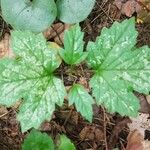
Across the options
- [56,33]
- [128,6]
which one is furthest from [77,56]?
[128,6]

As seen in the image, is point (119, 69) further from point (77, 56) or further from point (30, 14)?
point (30, 14)

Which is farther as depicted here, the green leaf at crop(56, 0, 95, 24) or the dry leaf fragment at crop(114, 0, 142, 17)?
the dry leaf fragment at crop(114, 0, 142, 17)

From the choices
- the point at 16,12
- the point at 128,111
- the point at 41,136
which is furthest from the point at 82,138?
the point at 16,12

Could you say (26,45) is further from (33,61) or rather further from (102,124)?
(102,124)

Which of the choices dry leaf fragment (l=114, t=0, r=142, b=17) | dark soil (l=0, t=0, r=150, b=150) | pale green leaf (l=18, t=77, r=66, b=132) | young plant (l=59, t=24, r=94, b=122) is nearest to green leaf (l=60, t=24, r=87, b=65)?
young plant (l=59, t=24, r=94, b=122)

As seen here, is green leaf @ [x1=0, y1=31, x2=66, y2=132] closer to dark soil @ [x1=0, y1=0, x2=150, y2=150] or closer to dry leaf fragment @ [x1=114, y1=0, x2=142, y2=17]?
dark soil @ [x1=0, y1=0, x2=150, y2=150]

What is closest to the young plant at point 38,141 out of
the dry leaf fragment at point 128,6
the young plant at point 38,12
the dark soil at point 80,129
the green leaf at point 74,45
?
the dark soil at point 80,129
